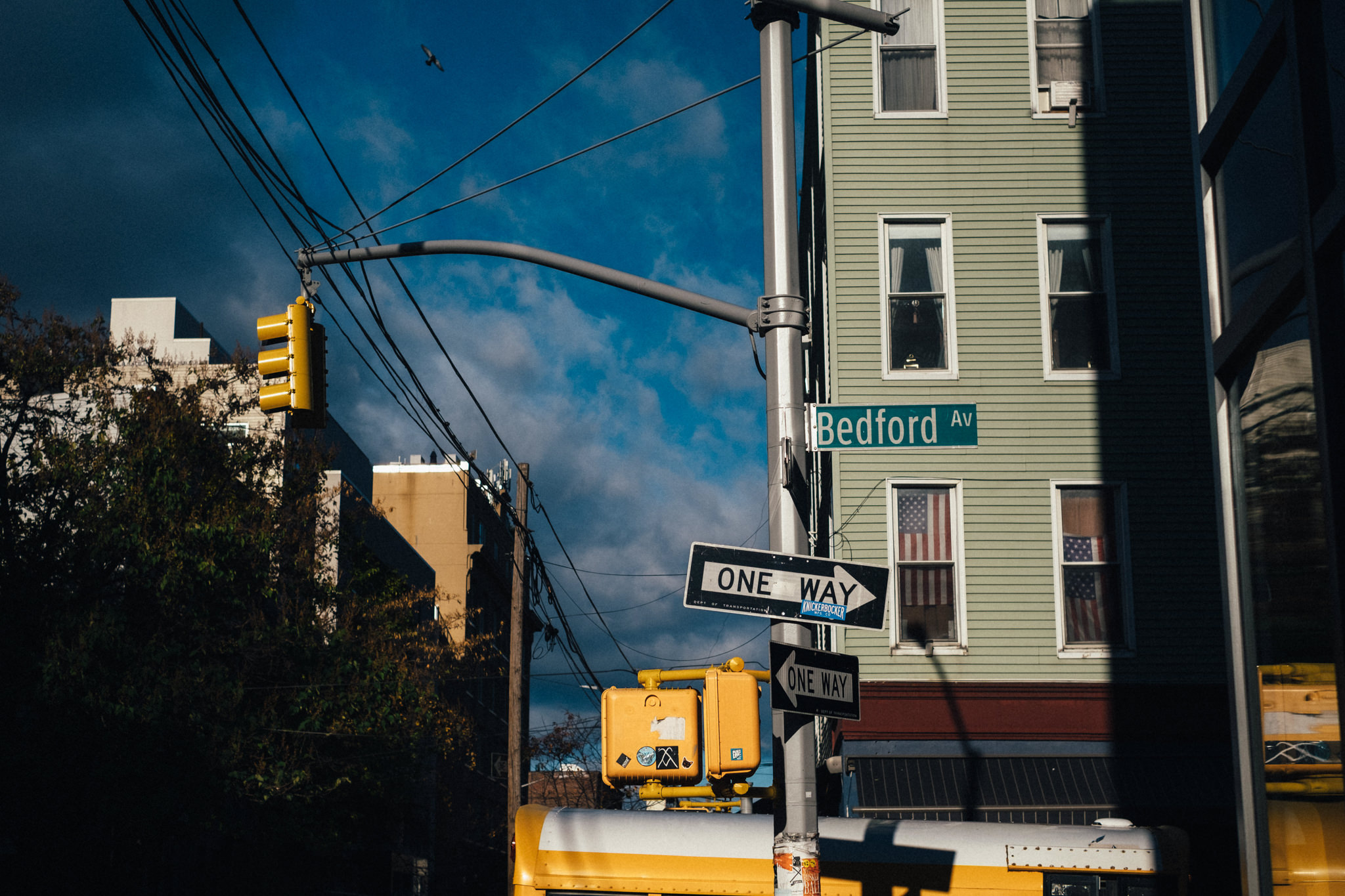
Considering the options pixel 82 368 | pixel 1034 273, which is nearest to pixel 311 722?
pixel 82 368

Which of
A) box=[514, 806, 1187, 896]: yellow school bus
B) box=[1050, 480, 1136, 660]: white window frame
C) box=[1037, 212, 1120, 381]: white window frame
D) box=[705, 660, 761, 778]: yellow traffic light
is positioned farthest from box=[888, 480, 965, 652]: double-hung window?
box=[705, 660, 761, 778]: yellow traffic light

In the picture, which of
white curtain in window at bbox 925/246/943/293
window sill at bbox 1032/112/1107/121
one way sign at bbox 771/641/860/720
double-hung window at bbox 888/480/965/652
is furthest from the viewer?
window sill at bbox 1032/112/1107/121

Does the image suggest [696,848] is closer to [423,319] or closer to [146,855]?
[423,319]

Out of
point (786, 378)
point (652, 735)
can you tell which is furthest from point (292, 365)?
point (786, 378)

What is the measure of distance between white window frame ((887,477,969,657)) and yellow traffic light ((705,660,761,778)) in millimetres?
7745

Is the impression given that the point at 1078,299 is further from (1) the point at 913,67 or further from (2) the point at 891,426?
(2) the point at 891,426

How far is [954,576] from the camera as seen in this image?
16469mm

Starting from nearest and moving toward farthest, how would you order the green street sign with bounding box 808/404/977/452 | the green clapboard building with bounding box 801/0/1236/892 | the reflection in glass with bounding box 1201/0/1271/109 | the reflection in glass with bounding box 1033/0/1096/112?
1. the green street sign with bounding box 808/404/977/452
2. the reflection in glass with bounding box 1201/0/1271/109
3. the green clapboard building with bounding box 801/0/1236/892
4. the reflection in glass with bounding box 1033/0/1096/112

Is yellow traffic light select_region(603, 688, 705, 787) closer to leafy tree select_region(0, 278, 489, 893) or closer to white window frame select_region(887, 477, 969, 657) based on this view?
white window frame select_region(887, 477, 969, 657)

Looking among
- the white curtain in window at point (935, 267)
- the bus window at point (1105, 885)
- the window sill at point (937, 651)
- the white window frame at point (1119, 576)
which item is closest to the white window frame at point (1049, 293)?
the white curtain in window at point (935, 267)

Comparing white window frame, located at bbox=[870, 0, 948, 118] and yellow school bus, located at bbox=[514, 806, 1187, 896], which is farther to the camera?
white window frame, located at bbox=[870, 0, 948, 118]

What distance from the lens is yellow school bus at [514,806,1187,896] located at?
1002 centimetres

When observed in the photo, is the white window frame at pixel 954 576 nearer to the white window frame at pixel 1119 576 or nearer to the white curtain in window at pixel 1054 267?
the white window frame at pixel 1119 576

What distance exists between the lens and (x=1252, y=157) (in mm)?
8984
